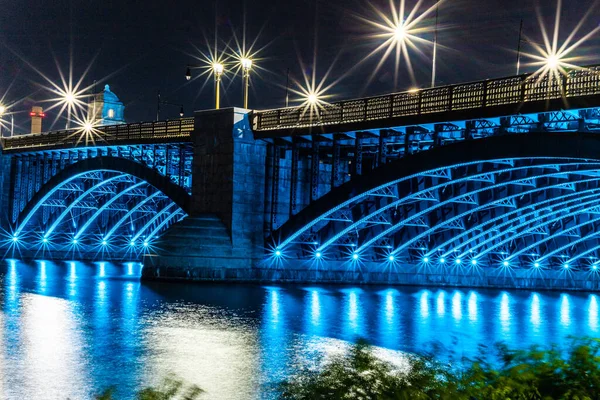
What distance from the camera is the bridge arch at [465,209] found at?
39906 mm

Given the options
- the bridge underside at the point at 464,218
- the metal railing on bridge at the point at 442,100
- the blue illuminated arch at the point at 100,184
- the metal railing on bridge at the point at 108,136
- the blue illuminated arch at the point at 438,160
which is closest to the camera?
the metal railing on bridge at the point at 442,100

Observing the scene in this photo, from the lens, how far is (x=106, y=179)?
7325 cm

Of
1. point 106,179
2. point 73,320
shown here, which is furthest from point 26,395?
point 106,179

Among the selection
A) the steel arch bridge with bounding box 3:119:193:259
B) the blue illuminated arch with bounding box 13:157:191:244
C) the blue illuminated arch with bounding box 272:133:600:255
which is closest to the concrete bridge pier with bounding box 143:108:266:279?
the blue illuminated arch with bounding box 272:133:600:255

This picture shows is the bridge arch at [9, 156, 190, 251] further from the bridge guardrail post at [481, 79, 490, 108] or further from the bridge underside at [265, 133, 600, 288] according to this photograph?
the bridge guardrail post at [481, 79, 490, 108]

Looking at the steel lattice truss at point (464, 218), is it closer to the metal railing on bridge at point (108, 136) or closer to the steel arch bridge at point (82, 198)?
the metal railing on bridge at point (108, 136)

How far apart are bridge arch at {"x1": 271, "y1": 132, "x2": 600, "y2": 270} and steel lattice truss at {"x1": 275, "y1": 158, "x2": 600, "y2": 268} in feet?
0.24

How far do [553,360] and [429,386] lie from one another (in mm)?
1895

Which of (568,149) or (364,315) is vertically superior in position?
(568,149)

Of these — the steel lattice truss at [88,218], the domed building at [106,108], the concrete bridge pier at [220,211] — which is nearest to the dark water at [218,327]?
the concrete bridge pier at [220,211]

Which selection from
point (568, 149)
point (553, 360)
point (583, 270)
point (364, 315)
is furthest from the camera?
point (583, 270)

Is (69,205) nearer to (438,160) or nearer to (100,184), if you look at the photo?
(100,184)

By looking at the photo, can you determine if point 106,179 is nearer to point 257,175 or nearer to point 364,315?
point 257,175

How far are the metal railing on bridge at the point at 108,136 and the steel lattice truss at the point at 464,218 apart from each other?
40.5 ft
